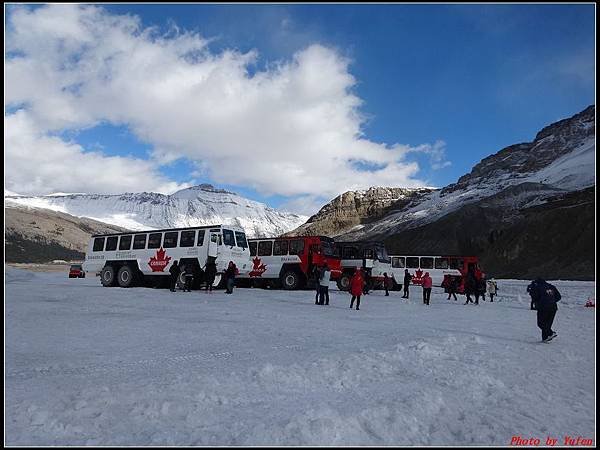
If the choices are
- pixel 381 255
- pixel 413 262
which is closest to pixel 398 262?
pixel 413 262

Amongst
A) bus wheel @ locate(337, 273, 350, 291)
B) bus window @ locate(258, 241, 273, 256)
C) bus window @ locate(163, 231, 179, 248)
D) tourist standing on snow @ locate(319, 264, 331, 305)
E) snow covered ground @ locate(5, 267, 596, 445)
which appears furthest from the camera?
bus wheel @ locate(337, 273, 350, 291)

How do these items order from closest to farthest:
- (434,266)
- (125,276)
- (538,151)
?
(125,276)
(434,266)
(538,151)

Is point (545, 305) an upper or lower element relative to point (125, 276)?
upper

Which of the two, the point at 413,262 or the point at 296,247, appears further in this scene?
the point at 413,262

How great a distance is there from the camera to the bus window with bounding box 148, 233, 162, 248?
2045cm

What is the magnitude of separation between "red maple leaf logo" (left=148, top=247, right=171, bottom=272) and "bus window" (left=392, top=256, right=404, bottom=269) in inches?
666

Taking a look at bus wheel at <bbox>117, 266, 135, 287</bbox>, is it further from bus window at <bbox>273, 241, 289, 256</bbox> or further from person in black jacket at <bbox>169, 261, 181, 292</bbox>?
bus window at <bbox>273, 241, 289, 256</bbox>

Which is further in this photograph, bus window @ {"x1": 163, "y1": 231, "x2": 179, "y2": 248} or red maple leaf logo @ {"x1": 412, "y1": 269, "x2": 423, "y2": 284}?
red maple leaf logo @ {"x1": 412, "y1": 269, "x2": 423, "y2": 284}

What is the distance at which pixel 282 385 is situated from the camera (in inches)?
202

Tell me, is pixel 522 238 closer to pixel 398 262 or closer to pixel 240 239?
pixel 398 262

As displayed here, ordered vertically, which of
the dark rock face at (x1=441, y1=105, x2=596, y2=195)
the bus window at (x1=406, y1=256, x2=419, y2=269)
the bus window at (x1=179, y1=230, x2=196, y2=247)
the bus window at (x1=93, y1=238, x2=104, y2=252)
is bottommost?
the bus window at (x1=93, y1=238, x2=104, y2=252)

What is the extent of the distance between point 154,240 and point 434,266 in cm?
1984

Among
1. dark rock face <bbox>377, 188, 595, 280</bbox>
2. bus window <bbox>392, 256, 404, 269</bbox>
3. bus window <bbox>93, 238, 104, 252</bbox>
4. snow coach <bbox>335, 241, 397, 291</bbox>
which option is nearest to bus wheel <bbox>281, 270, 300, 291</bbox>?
snow coach <bbox>335, 241, 397, 291</bbox>

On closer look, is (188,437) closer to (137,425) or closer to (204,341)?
(137,425)
